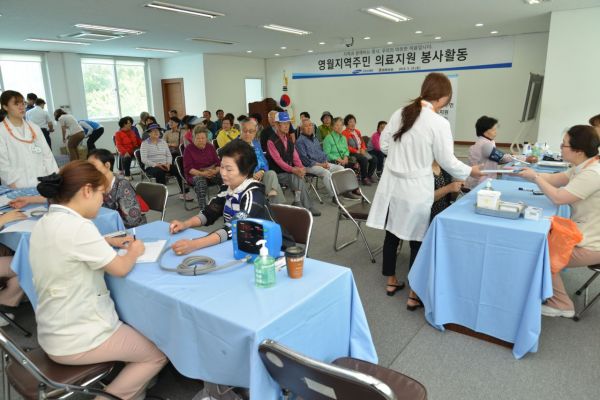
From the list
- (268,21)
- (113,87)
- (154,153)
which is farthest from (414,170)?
(113,87)

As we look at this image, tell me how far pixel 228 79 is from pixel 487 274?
442 inches

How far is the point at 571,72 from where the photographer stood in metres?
6.11

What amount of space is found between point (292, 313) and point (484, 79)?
9.78 m

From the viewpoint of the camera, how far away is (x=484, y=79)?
930 cm

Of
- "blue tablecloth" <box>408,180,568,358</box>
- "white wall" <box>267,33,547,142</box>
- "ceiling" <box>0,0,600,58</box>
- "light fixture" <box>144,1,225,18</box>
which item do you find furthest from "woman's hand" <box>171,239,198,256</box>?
"white wall" <box>267,33,547,142</box>

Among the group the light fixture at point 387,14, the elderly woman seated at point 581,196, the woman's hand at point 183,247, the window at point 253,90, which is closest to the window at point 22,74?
the window at point 253,90

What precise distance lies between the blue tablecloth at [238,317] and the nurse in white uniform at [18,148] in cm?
208

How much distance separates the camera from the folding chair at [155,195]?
2949 mm

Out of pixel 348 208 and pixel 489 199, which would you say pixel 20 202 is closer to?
pixel 348 208

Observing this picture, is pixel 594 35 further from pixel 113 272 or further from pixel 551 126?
pixel 113 272

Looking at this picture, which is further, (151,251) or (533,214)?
(533,214)

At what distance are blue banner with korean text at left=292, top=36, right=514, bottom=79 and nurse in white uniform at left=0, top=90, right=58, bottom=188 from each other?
30.4 feet

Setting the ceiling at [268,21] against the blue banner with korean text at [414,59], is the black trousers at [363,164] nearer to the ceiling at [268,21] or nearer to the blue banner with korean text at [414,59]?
the ceiling at [268,21]

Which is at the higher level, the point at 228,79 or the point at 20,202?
the point at 228,79
